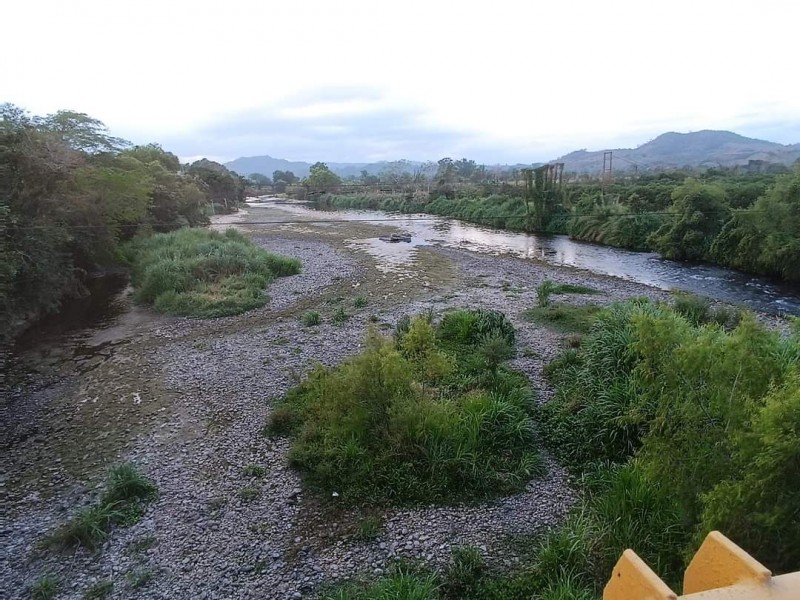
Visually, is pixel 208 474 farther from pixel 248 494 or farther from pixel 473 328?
pixel 473 328

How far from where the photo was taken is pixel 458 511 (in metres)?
6.98

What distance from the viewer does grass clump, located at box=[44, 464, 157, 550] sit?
6.86 m

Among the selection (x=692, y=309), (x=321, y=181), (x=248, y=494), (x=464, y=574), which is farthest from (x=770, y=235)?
(x=321, y=181)

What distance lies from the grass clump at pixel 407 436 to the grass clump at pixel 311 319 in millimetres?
7409

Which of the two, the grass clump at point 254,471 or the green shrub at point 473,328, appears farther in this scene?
the green shrub at point 473,328

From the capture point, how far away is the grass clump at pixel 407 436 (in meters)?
7.49

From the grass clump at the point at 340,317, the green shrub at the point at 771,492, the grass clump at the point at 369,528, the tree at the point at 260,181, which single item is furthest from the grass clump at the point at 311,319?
the tree at the point at 260,181

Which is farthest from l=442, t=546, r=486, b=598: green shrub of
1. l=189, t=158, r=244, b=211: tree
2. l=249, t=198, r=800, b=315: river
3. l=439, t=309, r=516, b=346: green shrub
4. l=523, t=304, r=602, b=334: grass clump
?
l=189, t=158, r=244, b=211: tree

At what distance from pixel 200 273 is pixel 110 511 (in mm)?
16112

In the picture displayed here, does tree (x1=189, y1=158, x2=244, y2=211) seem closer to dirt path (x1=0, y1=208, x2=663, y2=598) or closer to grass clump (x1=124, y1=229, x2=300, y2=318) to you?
grass clump (x1=124, y1=229, x2=300, y2=318)

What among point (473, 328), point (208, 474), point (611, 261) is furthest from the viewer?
point (611, 261)

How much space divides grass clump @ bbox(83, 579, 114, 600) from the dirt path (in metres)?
0.08

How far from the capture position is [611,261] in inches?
1075

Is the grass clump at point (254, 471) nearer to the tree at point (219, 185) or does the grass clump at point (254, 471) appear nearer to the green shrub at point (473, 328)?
the green shrub at point (473, 328)
